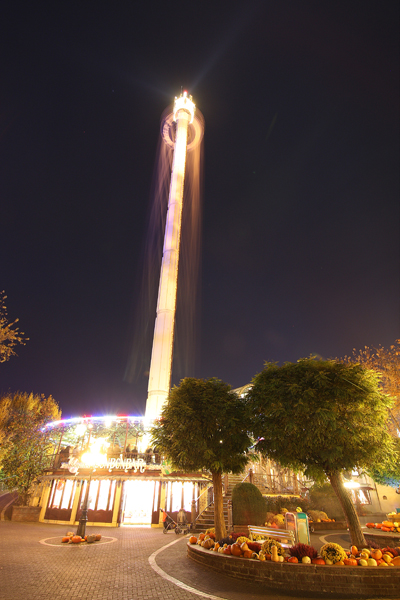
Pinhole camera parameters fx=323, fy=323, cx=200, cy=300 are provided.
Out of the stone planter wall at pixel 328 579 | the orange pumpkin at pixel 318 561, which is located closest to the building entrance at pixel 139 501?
the stone planter wall at pixel 328 579

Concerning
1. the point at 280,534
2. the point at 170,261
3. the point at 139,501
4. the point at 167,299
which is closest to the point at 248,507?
the point at 280,534

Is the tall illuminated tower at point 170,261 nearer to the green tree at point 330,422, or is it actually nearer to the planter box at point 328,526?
the planter box at point 328,526

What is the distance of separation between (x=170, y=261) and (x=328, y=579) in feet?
146

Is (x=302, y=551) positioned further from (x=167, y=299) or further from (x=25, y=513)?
(x=167, y=299)

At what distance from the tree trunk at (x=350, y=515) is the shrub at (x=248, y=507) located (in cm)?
710

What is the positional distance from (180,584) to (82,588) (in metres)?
2.95

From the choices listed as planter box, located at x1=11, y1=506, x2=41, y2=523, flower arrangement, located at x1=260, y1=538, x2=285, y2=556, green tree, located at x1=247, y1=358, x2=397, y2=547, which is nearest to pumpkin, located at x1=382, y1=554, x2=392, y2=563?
green tree, located at x1=247, y1=358, x2=397, y2=547

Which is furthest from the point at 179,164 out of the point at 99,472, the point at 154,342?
the point at 99,472

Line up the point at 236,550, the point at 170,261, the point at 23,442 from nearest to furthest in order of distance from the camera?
1. the point at 236,550
2. the point at 23,442
3. the point at 170,261

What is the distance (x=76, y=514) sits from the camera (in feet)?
88.0

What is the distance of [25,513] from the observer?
94.2ft

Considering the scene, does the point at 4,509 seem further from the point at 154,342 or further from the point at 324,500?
the point at 324,500

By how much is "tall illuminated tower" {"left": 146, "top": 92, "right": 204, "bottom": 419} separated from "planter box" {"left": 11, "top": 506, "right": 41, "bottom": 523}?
577 inches

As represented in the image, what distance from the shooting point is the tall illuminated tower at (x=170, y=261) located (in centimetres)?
4406
